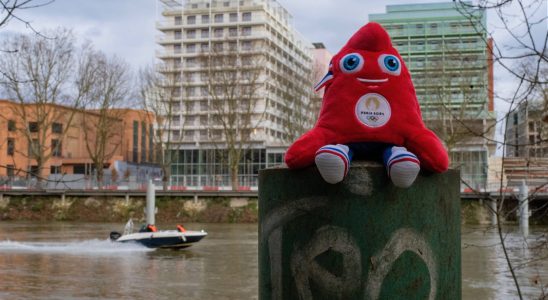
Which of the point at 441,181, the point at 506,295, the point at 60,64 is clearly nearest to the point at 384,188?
the point at 441,181

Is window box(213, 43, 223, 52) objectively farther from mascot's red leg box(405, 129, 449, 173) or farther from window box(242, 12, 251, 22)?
mascot's red leg box(405, 129, 449, 173)

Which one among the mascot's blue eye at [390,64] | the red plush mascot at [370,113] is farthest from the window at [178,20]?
the mascot's blue eye at [390,64]

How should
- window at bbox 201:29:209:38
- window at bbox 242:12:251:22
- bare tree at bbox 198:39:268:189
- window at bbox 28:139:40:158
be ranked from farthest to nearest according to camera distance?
window at bbox 201:29:209:38 → window at bbox 242:12:251:22 → bare tree at bbox 198:39:268:189 → window at bbox 28:139:40:158

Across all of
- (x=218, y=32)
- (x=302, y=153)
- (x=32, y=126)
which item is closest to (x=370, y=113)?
(x=302, y=153)

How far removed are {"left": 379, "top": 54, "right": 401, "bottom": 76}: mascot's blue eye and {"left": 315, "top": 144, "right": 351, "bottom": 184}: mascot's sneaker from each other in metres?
0.54

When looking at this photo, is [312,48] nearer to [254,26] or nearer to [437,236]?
[254,26]

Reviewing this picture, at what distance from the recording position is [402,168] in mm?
2252

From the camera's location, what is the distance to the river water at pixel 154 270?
1420cm

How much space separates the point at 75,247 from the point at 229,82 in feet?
86.7

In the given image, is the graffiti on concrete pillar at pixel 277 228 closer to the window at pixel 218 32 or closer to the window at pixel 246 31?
the window at pixel 246 31

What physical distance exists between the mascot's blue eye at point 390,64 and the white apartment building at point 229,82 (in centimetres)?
4500

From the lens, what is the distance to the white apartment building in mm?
49531

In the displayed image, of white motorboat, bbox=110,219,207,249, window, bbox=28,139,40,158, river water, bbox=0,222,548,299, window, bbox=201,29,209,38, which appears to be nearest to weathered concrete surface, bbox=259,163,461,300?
river water, bbox=0,222,548,299

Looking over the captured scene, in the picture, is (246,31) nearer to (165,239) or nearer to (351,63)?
(165,239)
